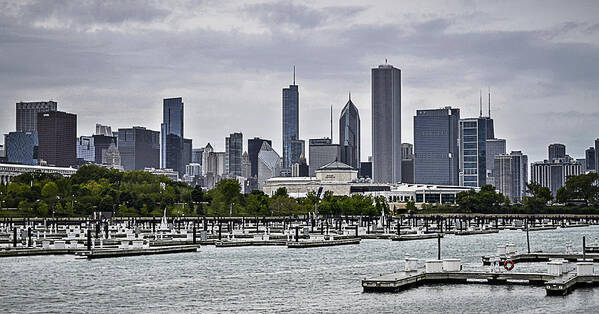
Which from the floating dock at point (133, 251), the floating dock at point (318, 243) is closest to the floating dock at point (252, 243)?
the floating dock at point (318, 243)

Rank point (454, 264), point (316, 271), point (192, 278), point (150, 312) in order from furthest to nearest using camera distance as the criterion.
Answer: point (316, 271) → point (192, 278) → point (454, 264) → point (150, 312)

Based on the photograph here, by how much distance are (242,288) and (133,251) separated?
3192 cm

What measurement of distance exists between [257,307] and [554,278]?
19.6m

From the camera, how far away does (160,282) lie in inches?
2734

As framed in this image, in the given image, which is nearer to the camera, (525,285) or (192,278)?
(525,285)

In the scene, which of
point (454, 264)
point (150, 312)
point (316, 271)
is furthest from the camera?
point (316, 271)

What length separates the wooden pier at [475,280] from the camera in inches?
2295

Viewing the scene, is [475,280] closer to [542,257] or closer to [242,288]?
[242,288]

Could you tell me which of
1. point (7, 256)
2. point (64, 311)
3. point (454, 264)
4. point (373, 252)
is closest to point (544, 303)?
point (454, 264)

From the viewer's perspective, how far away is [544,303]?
54.2m

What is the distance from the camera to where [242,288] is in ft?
216

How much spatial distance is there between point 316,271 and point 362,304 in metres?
23.7

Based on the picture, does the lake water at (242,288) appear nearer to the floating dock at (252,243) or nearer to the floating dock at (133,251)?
the floating dock at (133,251)

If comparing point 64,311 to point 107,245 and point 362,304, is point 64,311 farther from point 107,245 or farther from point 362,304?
point 107,245
